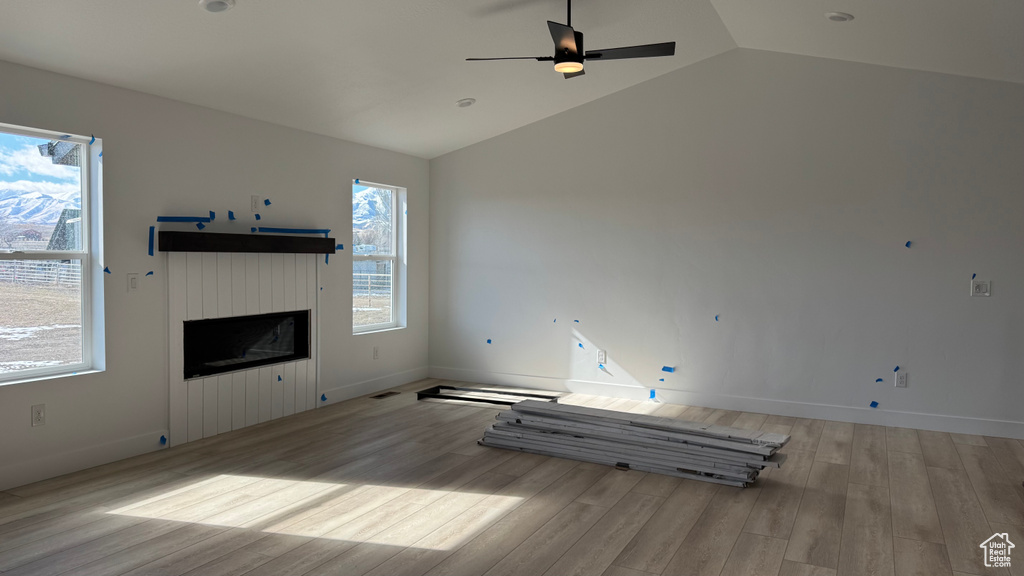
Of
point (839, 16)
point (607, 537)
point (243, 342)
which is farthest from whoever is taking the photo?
point (243, 342)

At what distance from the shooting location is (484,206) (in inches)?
289

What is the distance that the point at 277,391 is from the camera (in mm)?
5777

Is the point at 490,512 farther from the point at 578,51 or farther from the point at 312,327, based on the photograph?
the point at 312,327

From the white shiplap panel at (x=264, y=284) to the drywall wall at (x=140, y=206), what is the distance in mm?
314

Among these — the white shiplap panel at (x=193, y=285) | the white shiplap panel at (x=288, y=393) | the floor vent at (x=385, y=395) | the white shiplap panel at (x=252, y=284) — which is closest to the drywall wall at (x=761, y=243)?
the floor vent at (x=385, y=395)

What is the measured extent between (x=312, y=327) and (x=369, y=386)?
40.4 inches

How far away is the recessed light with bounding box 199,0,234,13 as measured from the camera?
3.65 metres

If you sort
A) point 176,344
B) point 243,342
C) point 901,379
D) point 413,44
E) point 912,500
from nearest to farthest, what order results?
point 912,500 → point 413,44 → point 176,344 → point 243,342 → point 901,379

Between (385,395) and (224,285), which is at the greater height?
(224,285)

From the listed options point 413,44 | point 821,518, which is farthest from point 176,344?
point 821,518

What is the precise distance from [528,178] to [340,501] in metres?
4.18

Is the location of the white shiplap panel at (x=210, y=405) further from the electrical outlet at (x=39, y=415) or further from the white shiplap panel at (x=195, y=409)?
the electrical outlet at (x=39, y=415)

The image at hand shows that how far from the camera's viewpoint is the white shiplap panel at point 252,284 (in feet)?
17.9

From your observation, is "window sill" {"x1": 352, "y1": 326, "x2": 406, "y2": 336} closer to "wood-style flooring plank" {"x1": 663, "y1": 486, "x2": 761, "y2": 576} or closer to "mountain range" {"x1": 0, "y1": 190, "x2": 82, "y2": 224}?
"mountain range" {"x1": 0, "y1": 190, "x2": 82, "y2": 224}
